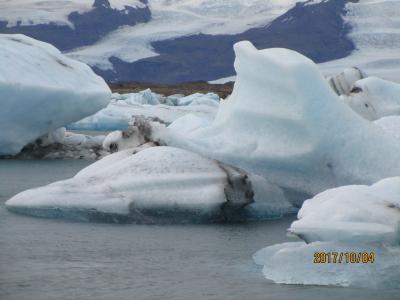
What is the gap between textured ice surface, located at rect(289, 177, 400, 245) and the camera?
5.68 meters

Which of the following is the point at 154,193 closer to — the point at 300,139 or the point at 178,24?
the point at 300,139

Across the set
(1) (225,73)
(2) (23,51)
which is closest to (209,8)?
(1) (225,73)

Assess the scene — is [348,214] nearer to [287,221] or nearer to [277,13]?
[287,221]

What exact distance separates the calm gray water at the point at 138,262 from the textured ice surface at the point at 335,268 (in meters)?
0.10

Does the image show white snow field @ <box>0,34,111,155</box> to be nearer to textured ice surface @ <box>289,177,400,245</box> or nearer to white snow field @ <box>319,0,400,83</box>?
textured ice surface @ <box>289,177,400,245</box>

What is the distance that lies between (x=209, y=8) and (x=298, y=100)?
6105 cm

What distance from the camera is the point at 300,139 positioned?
29.5ft

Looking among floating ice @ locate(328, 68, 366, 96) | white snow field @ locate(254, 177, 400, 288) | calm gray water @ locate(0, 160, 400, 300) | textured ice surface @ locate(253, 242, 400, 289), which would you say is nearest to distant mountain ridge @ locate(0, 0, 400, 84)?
floating ice @ locate(328, 68, 366, 96)

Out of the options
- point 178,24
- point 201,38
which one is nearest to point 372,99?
point 178,24

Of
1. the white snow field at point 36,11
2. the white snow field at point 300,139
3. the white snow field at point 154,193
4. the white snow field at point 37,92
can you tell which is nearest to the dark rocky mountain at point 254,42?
the white snow field at point 36,11

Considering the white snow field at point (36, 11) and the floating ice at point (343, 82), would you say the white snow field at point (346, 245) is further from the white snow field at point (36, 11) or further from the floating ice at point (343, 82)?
the white snow field at point (36, 11)

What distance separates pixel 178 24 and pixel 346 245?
2380 inches
